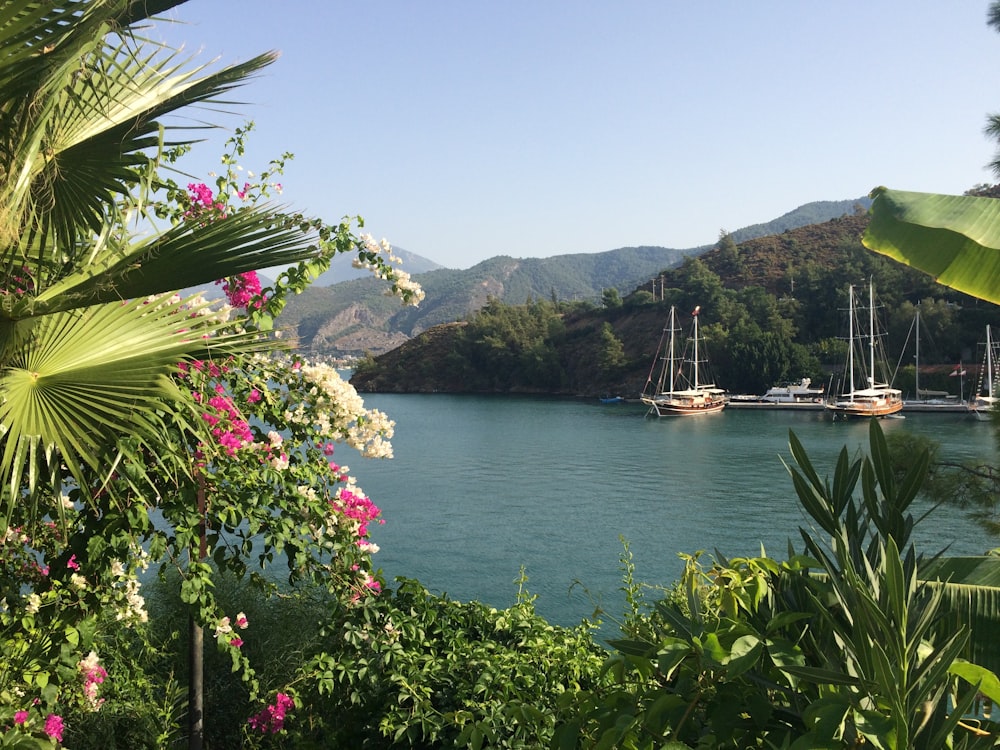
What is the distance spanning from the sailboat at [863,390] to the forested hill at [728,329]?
5.69ft

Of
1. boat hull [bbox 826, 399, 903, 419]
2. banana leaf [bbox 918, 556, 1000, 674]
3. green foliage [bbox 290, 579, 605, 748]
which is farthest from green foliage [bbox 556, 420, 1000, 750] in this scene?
boat hull [bbox 826, 399, 903, 419]

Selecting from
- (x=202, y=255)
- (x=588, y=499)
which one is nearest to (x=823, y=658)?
(x=202, y=255)

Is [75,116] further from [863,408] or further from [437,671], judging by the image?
[863,408]

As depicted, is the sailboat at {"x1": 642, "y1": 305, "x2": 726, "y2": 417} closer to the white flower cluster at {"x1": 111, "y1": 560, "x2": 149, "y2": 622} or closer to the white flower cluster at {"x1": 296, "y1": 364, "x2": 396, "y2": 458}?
the white flower cluster at {"x1": 296, "y1": 364, "x2": 396, "y2": 458}

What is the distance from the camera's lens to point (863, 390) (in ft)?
130

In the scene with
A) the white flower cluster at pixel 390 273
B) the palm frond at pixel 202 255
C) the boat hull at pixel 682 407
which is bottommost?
the boat hull at pixel 682 407

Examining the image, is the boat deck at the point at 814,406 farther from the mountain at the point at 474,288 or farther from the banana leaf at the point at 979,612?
the mountain at the point at 474,288

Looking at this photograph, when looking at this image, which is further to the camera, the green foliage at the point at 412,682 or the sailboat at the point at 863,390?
the sailboat at the point at 863,390

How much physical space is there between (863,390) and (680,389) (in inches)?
469

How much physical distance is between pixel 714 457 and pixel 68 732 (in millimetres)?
23728

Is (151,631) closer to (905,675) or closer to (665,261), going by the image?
(905,675)

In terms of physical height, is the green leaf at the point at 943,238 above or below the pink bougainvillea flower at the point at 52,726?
above

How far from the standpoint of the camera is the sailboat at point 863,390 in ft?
117

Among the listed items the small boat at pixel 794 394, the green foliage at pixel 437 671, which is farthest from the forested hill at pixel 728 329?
the green foliage at pixel 437 671
